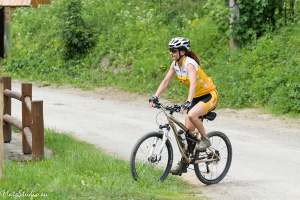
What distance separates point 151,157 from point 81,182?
104 cm

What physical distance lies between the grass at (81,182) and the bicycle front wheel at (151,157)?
5.9 inches

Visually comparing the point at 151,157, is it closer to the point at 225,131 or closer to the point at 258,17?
the point at 225,131

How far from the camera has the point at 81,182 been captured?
8805 millimetres

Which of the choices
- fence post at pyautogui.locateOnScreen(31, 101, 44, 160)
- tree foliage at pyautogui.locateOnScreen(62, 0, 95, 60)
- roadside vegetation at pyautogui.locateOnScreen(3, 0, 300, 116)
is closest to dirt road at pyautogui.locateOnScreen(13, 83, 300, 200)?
roadside vegetation at pyautogui.locateOnScreen(3, 0, 300, 116)

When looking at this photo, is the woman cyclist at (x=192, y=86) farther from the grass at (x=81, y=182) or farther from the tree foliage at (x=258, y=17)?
the tree foliage at (x=258, y=17)

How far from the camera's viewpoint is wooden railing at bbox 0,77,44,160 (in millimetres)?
11023

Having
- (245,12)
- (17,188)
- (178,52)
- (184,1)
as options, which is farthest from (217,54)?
(17,188)

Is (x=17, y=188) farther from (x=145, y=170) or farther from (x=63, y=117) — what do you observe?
(x=63, y=117)

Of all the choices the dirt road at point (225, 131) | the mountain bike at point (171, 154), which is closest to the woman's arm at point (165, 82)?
the mountain bike at point (171, 154)

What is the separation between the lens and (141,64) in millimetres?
22188

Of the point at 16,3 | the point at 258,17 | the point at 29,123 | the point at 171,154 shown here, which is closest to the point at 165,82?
the point at 171,154

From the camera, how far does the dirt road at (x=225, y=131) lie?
389 inches

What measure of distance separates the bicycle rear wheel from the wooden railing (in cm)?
256

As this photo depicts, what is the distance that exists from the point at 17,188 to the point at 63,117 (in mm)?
8981
